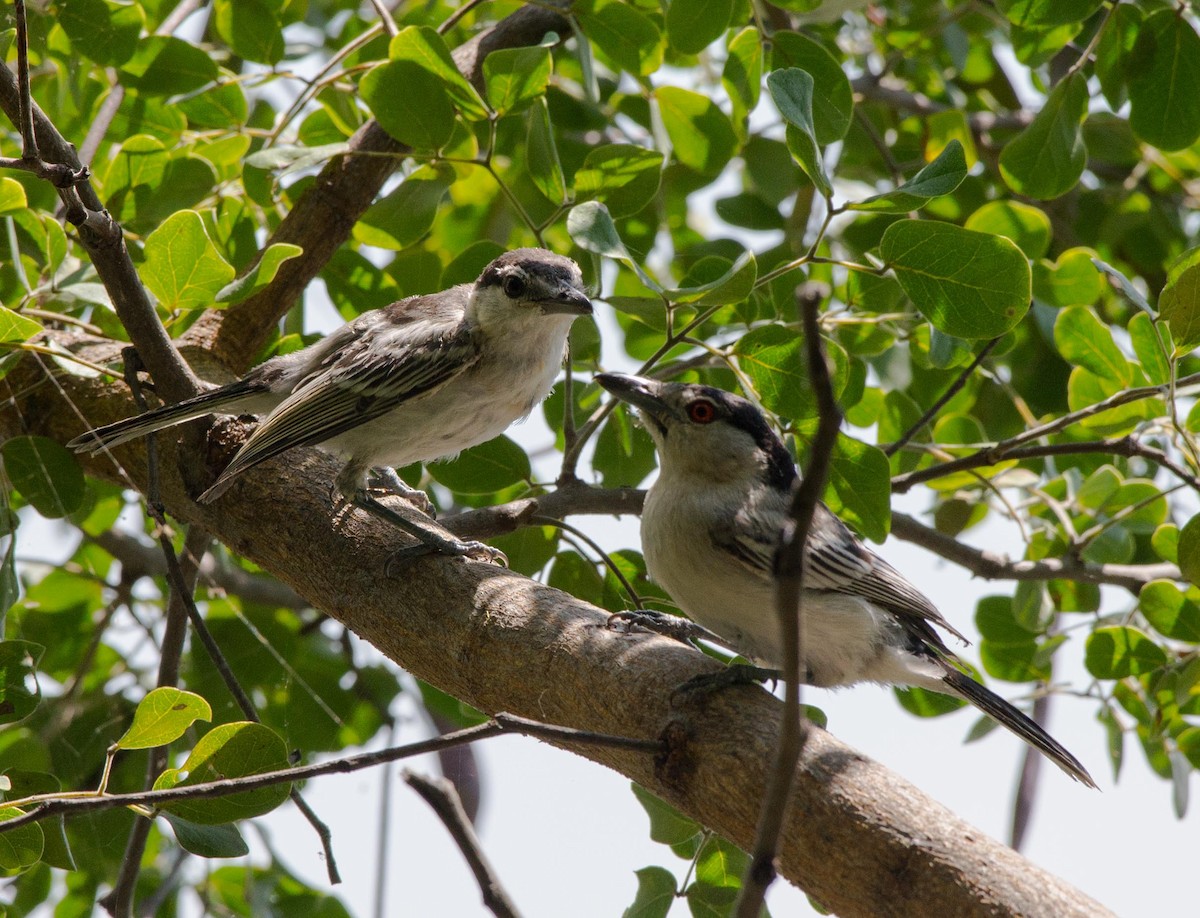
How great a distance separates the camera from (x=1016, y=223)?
12.4 feet

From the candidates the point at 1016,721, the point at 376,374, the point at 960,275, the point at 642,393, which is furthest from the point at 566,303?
the point at 1016,721

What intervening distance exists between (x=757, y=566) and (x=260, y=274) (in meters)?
1.59

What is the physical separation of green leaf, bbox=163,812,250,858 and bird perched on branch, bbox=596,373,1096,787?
3.95 feet

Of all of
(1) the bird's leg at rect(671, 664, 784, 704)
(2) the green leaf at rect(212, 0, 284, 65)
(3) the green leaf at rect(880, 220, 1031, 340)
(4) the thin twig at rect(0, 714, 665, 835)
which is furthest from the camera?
(2) the green leaf at rect(212, 0, 284, 65)

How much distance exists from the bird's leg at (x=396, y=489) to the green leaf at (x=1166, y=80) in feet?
8.75

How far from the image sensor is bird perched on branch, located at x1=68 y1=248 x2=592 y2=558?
147 inches

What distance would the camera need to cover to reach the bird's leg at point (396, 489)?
156 inches

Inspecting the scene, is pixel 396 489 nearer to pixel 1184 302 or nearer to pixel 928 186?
pixel 928 186

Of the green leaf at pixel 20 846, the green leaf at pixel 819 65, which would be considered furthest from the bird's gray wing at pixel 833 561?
the green leaf at pixel 20 846

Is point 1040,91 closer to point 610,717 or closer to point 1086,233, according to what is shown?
point 1086,233

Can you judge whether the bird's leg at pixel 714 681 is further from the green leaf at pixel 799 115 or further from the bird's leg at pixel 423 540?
the green leaf at pixel 799 115

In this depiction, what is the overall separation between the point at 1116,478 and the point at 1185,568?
24.2 inches

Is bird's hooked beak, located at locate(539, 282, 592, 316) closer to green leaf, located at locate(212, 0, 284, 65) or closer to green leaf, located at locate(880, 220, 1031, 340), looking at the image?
green leaf, located at locate(880, 220, 1031, 340)

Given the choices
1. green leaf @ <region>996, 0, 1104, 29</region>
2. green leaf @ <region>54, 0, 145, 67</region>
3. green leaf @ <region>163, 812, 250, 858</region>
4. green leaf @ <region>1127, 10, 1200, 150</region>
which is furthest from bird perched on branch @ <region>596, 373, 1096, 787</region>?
green leaf @ <region>54, 0, 145, 67</region>
